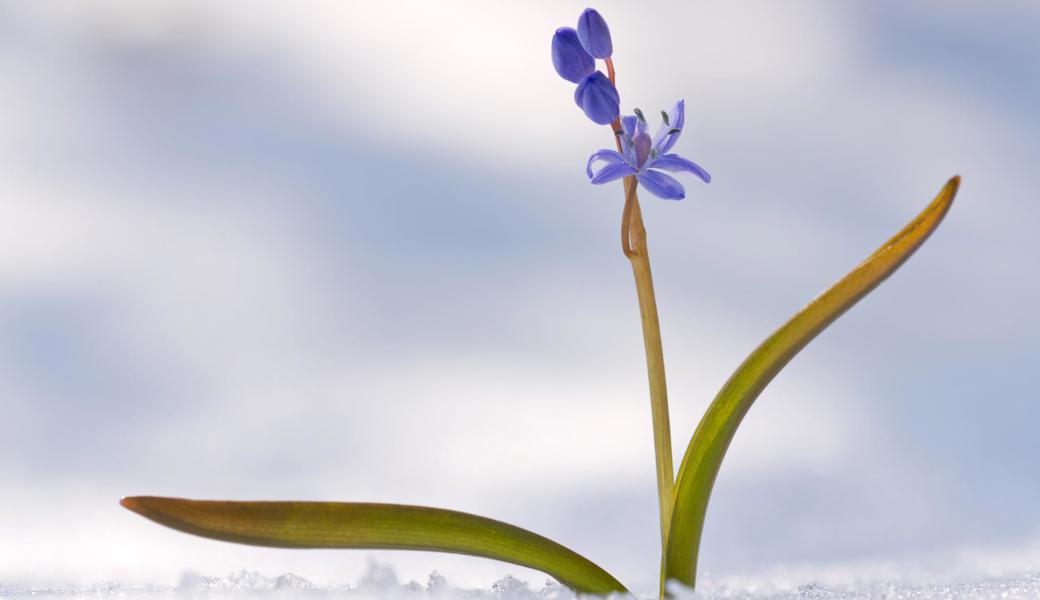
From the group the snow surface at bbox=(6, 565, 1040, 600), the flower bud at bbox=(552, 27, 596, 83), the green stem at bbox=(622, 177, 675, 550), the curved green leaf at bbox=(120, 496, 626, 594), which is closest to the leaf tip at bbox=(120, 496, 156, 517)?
the curved green leaf at bbox=(120, 496, 626, 594)

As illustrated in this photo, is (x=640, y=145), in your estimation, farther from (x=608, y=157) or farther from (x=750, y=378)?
(x=750, y=378)

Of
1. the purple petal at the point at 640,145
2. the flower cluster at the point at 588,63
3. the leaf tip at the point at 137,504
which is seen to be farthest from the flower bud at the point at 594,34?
the leaf tip at the point at 137,504

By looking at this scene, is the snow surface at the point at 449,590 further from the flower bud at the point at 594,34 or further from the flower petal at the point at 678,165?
the flower bud at the point at 594,34

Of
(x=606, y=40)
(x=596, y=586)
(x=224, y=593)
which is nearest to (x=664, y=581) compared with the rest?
(x=596, y=586)

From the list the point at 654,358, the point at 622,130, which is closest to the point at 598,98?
the point at 622,130

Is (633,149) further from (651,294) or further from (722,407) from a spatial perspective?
(722,407)

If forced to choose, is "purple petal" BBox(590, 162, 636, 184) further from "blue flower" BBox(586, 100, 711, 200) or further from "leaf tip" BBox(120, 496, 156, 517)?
"leaf tip" BBox(120, 496, 156, 517)
